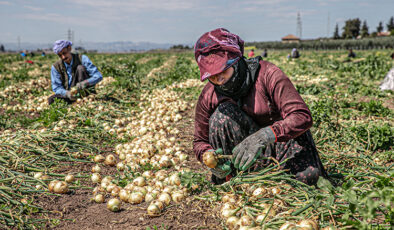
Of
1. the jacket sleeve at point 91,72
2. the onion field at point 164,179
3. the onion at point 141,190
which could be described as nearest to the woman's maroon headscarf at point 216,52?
the onion field at point 164,179

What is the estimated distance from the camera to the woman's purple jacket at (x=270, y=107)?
6.39 ft

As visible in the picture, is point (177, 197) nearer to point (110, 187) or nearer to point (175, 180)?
point (175, 180)

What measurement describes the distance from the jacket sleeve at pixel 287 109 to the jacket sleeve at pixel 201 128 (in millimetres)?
545

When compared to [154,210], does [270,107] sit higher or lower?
higher

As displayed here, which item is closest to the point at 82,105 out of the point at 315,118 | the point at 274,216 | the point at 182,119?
the point at 182,119

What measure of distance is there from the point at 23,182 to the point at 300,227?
2120 millimetres

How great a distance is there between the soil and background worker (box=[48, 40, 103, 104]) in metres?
3.28

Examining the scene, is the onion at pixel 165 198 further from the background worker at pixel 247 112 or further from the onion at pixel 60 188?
the onion at pixel 60 188

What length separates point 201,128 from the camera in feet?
7.82

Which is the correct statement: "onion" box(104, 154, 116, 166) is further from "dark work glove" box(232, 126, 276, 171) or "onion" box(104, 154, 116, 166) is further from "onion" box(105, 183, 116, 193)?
"dark work glove" box(232, 126, 276, 171)

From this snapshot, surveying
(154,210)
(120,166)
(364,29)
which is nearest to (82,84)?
(120,166)

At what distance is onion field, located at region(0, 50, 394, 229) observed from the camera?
161 centimetres

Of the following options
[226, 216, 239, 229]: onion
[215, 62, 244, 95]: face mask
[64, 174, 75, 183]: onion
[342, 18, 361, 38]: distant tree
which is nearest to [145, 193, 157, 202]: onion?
[226, 216, 239, 229]: onion

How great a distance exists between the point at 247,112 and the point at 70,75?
13.8 feet
